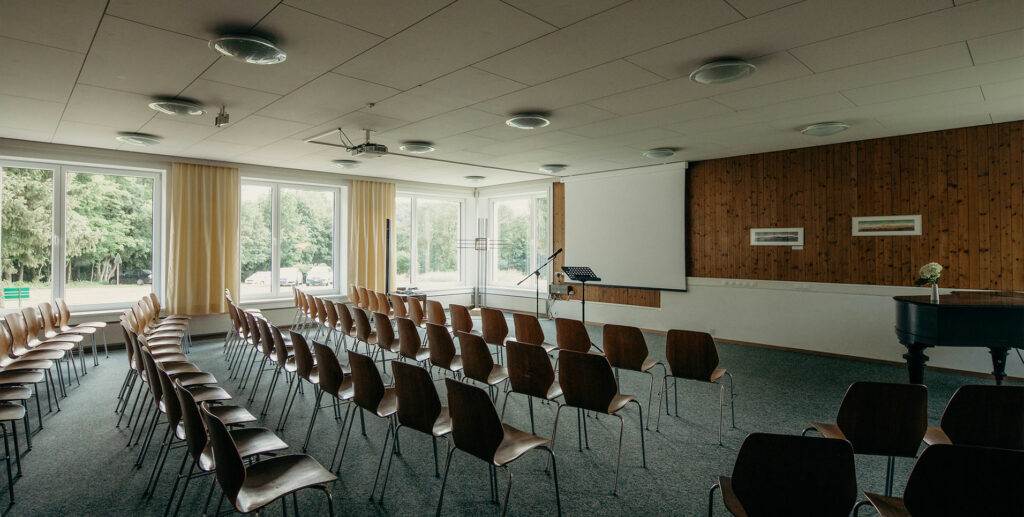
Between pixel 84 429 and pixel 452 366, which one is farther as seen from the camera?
pixel 452 366

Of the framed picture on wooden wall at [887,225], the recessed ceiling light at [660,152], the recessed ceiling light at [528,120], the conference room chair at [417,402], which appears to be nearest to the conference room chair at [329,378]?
the conference room chair at [417,402]

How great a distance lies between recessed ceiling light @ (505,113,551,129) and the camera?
17.2 feet

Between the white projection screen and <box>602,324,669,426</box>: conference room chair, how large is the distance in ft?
14.8

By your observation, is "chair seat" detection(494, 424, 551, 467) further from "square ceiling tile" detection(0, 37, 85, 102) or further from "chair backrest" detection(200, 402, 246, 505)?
"square ceiling tile" detection(0, 37, 85, 102)

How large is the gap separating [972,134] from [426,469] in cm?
715

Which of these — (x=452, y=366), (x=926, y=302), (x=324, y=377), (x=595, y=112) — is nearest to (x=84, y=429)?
(x=324, y=377)

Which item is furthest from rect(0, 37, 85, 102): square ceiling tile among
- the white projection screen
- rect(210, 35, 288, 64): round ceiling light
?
the white projection screen

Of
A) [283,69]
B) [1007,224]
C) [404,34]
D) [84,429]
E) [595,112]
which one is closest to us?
[404,34]

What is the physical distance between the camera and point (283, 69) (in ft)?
12.9

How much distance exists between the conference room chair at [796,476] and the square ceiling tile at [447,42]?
A: 256 centimetres

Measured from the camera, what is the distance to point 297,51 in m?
3.53

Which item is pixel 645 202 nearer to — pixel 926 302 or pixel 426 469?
pixel 926 302

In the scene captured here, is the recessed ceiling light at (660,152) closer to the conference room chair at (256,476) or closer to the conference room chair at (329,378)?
the conference room chair at (329,378)

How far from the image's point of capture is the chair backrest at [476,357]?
4.00m
